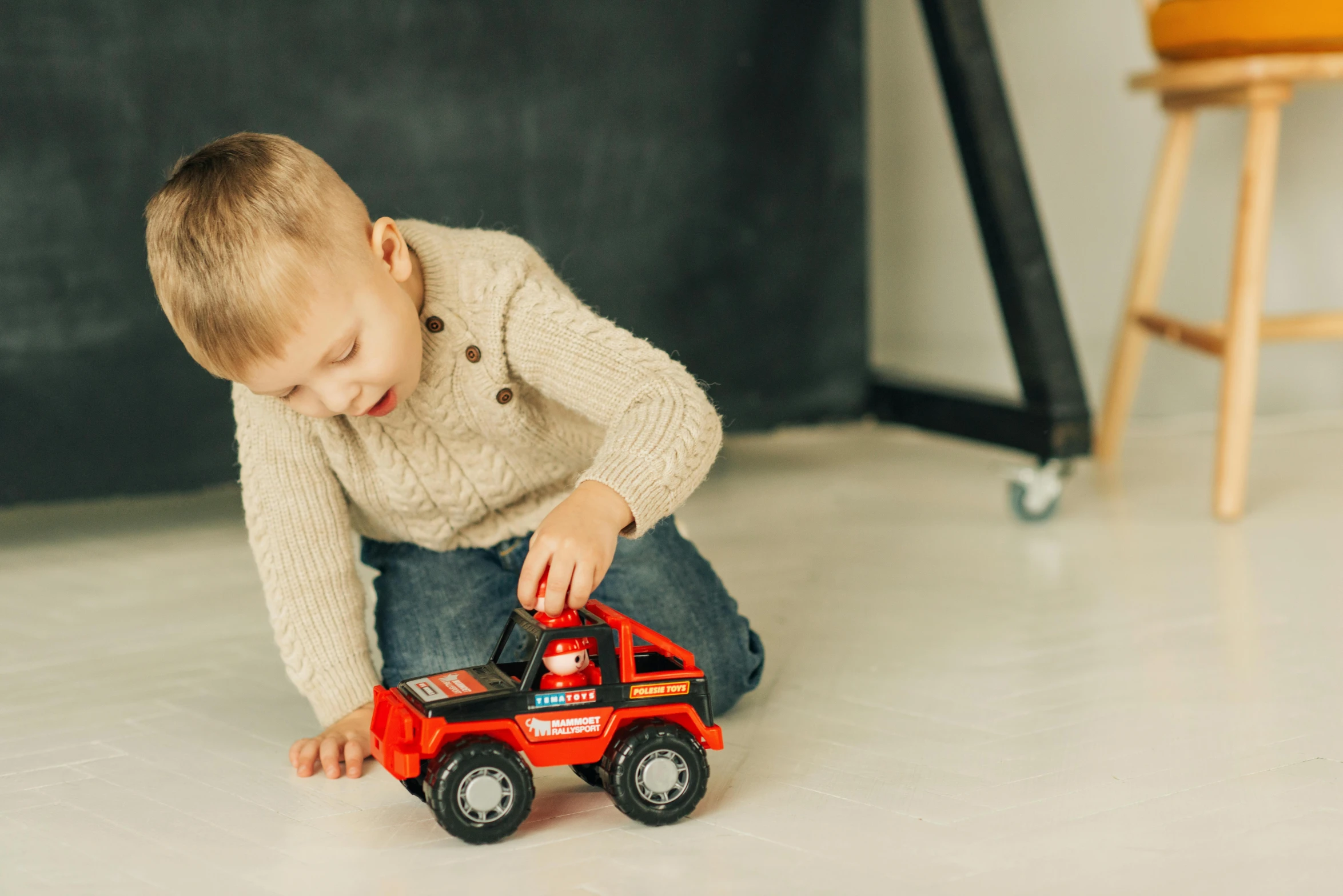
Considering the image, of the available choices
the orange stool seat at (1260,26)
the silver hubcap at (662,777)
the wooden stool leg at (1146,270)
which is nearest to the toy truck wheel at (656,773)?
the silver hubcap at (662,777)

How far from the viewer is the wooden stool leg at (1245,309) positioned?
1.76m

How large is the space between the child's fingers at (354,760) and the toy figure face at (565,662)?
213mm

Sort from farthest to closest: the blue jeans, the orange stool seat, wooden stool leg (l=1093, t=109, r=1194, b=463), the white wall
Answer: the white wall → wooden stool leg (l=1093, t=109, r=1194, b=463) → the orange stool seat → the blue jeans

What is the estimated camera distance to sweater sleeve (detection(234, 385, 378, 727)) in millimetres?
1122

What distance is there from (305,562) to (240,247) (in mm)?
311

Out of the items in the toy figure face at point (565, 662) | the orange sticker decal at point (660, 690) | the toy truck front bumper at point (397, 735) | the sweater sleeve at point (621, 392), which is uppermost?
the sweater sleeve at point (621, 392)

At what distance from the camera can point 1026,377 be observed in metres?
1.85

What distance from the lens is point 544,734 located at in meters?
0.91

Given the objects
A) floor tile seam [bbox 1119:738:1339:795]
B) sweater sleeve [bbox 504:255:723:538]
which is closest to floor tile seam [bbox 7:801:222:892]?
sweater sleeve [bbox 504:255:723:538]

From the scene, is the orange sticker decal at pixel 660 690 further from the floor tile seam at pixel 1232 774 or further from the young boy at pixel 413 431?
the floor tile seam at pixel 1232 774

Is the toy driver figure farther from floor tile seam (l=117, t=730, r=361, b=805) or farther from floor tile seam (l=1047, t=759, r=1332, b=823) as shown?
floor tile seam (l=1047, t=759, r=1332, b=823)

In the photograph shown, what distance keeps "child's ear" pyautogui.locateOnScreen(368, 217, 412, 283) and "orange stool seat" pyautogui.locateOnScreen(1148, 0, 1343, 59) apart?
1.15 m

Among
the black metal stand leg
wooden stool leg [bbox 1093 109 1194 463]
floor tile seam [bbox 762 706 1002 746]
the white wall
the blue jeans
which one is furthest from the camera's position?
the white wall

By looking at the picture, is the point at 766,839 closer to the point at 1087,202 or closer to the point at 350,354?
the point at 350,354
